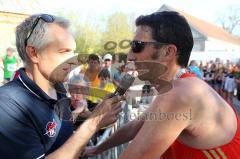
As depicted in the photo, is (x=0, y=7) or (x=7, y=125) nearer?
(x=7, y=125)

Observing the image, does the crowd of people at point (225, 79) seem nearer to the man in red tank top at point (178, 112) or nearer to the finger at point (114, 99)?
the man in red tank top at point (178, 112)

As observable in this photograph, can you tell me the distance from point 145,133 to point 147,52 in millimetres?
604

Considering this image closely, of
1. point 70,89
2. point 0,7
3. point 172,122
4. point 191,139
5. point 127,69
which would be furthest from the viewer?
point 0,7

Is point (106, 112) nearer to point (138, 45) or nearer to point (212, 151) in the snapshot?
point (138, 45)

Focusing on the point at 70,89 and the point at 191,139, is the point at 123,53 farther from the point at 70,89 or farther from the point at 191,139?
the point at 191,139

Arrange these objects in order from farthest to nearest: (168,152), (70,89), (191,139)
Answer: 1. (70,89)
2. (168,152)
3. (191,139)

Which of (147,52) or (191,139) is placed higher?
(147,52)

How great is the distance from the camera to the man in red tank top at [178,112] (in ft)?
5.41

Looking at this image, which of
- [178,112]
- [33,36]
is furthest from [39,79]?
[178,112]

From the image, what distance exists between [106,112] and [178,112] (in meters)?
0.45

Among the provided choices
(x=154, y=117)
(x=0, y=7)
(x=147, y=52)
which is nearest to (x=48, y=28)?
(x=147, y=52)

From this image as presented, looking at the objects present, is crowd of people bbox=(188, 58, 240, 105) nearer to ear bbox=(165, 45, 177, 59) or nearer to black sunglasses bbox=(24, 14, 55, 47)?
ear bbox=(165, 45, 177, 59)

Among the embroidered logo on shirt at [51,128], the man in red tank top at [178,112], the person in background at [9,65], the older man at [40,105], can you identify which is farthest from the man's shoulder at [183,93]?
the person in background at [9,65]

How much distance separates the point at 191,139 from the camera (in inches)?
69.0
